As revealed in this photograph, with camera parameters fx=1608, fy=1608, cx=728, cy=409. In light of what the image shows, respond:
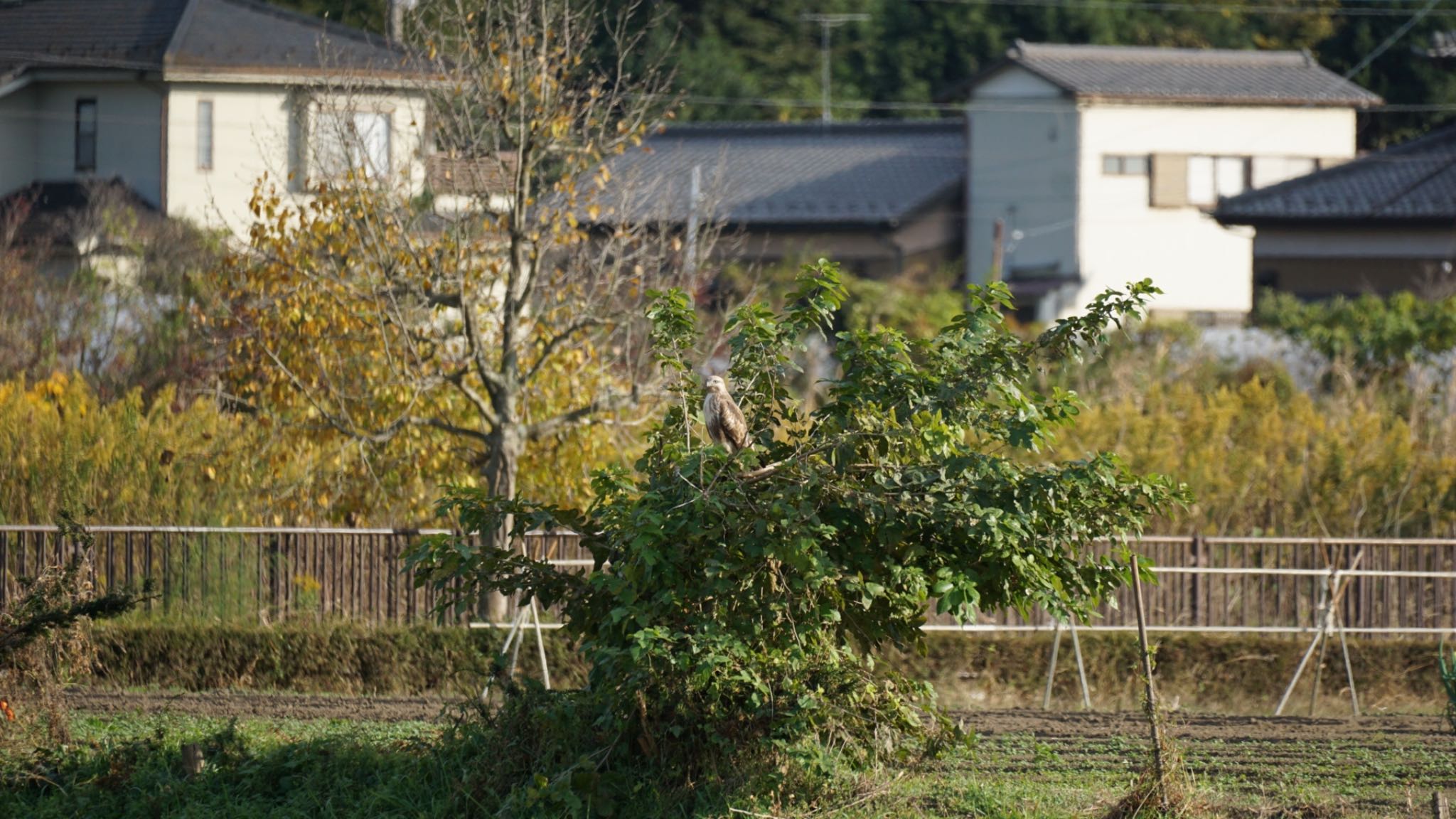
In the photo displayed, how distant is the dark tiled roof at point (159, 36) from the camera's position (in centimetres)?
2241

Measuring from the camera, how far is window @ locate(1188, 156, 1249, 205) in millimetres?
29594

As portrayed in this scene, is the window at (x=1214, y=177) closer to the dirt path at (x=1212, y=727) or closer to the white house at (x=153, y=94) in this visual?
the white house at (x=153, y=94)

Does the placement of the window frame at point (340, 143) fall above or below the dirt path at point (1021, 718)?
above

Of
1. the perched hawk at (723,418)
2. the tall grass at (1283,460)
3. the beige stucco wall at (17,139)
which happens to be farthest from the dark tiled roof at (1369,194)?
the perched hawk at (723,418)

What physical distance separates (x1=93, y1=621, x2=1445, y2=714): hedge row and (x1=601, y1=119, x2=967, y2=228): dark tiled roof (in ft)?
53.3

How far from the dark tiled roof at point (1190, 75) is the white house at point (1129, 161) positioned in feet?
0.13

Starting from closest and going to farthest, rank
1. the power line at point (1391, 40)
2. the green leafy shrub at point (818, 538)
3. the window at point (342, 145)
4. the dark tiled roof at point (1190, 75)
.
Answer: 1. the green leafy shrub at point (818, 538)
2. the window at point (342, 145)
3. the dark tiled roof at point (1190, 75)
4. the power line at point (1391, 40)

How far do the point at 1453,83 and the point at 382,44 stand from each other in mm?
22439

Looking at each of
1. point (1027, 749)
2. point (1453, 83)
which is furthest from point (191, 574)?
point (1453, 83)

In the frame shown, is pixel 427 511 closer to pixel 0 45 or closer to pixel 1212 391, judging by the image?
pixel 1212 391

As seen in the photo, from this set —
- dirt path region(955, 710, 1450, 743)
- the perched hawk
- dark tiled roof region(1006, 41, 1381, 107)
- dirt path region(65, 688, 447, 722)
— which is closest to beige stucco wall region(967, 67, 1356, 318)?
dark tiled roof region(1006, 41, 1381, 107)

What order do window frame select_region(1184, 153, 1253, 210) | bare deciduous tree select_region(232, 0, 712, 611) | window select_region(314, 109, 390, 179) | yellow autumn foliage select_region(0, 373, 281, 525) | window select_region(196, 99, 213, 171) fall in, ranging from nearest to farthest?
window select_region(314, 109, 390, 179)
bare deciduous tree select_region(232, 0, 712, 611)
yellow autumn foliage select_region(0, 373, 281, 525)
window select_region(196, 99, 213, 171)
window frame select_region(1184, 153, 1253, 210)

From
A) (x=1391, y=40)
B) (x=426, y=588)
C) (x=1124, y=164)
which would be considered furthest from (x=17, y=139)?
(x=1391, y=40)

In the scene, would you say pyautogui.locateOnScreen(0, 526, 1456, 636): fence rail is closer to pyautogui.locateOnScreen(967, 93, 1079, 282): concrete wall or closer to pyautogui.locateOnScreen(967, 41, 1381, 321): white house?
pyautogui.locateOnScreen(967, 41, 1381, 321): white house
